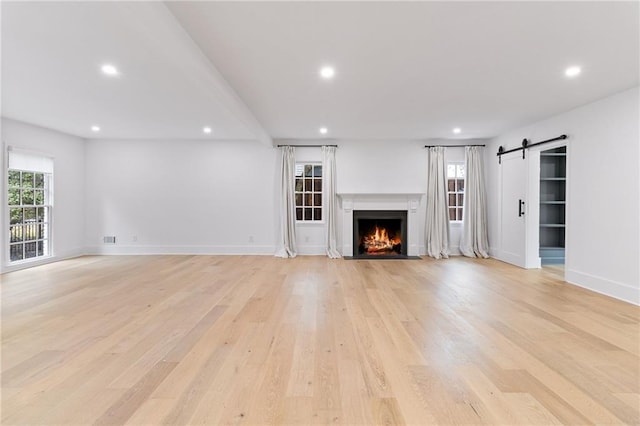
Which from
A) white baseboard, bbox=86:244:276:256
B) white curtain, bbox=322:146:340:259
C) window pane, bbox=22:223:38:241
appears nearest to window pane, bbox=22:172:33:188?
window pane, bbox=22:223:38:241

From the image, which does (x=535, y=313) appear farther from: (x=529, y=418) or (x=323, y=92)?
(x=323, y=92)

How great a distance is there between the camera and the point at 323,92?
13.3 ft

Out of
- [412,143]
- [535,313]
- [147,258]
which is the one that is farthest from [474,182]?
[147,258]

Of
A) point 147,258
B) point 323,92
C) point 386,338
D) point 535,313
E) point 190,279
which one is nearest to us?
point 386,338

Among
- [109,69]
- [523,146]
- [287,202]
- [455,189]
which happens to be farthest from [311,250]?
[109,69]

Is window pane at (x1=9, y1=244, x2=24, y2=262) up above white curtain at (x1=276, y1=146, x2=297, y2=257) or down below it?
below

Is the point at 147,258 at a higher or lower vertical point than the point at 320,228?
lower

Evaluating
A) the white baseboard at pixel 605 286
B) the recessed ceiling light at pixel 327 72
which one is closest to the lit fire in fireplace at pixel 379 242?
the white baseboard at pixel 605 286

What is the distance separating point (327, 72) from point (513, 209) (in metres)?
4.72

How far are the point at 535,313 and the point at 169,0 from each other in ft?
14.0

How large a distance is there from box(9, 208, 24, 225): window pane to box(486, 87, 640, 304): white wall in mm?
9087

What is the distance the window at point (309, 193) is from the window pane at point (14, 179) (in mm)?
5096

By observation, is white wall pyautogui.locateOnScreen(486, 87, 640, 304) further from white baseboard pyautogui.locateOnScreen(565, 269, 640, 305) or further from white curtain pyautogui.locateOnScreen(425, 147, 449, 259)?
white curtain pyautogui.locateOnScreen(425, 147, 449, 259)

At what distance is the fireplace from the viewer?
7055mm
